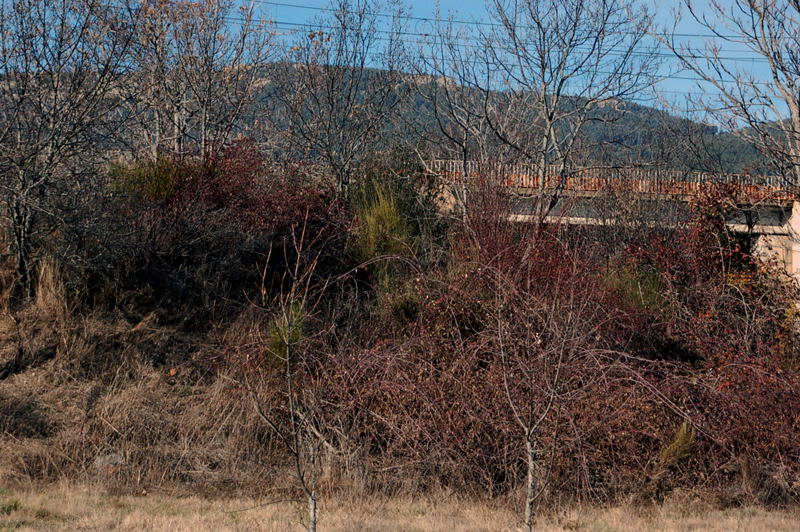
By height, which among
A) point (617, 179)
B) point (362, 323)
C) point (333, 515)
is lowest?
point (333, 515)

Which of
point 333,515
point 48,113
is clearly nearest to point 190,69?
point 48,113

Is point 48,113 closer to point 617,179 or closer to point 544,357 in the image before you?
point 544,357

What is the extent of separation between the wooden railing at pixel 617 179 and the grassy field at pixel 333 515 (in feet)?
20.4

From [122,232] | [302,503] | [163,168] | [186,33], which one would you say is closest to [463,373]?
[302,503]

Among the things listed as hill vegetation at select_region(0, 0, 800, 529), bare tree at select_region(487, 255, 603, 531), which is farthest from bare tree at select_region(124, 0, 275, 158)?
bare tree at select_region(487, 255, 603, 531)

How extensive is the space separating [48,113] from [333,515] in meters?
6.42

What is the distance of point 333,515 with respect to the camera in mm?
6809

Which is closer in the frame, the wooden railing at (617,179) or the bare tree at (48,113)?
the bare tree at (48,113)

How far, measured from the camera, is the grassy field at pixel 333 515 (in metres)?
6.39

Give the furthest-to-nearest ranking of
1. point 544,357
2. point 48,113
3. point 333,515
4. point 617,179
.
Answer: point 617,179 → point 48,113 → point 333,515 → point 544,357

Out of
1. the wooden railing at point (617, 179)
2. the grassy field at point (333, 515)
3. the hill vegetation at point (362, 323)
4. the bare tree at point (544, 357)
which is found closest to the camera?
the grassy field at point (333, 515)

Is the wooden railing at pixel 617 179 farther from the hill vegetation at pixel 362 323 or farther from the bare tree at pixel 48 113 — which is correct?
the bare tree at pixel 48 113

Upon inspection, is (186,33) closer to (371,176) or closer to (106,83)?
(371,176)

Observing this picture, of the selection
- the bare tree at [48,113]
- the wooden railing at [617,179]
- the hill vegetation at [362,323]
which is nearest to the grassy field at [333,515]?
the hill vegetation at [362,323]
